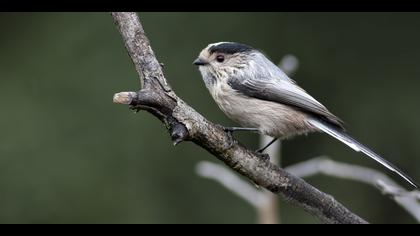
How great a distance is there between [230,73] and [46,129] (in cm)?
333

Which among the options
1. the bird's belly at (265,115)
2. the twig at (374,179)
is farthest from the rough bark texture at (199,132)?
the bird's belly at (265,115)

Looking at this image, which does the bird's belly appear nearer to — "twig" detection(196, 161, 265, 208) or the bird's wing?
the bird's wing

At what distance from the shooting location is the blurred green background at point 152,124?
6949mm

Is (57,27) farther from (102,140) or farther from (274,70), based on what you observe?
(274,70)

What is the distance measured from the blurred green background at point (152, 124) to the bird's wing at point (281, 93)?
2716mm

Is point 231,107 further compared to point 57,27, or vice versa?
point 57,27

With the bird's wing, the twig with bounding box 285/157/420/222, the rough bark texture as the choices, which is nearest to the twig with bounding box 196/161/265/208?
the twig with bounding box 285/157/420/222

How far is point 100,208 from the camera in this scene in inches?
275

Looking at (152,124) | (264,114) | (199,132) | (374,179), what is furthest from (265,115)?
(152,124)

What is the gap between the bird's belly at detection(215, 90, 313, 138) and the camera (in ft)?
13.2

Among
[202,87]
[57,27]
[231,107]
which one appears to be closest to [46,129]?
[57,27]

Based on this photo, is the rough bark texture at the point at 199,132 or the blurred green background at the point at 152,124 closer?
the rough bark texture at the point at 199,132

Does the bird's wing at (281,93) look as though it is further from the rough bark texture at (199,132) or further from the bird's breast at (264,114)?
the rough bark texture at (199,132)

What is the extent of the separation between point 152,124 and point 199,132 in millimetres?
3893
